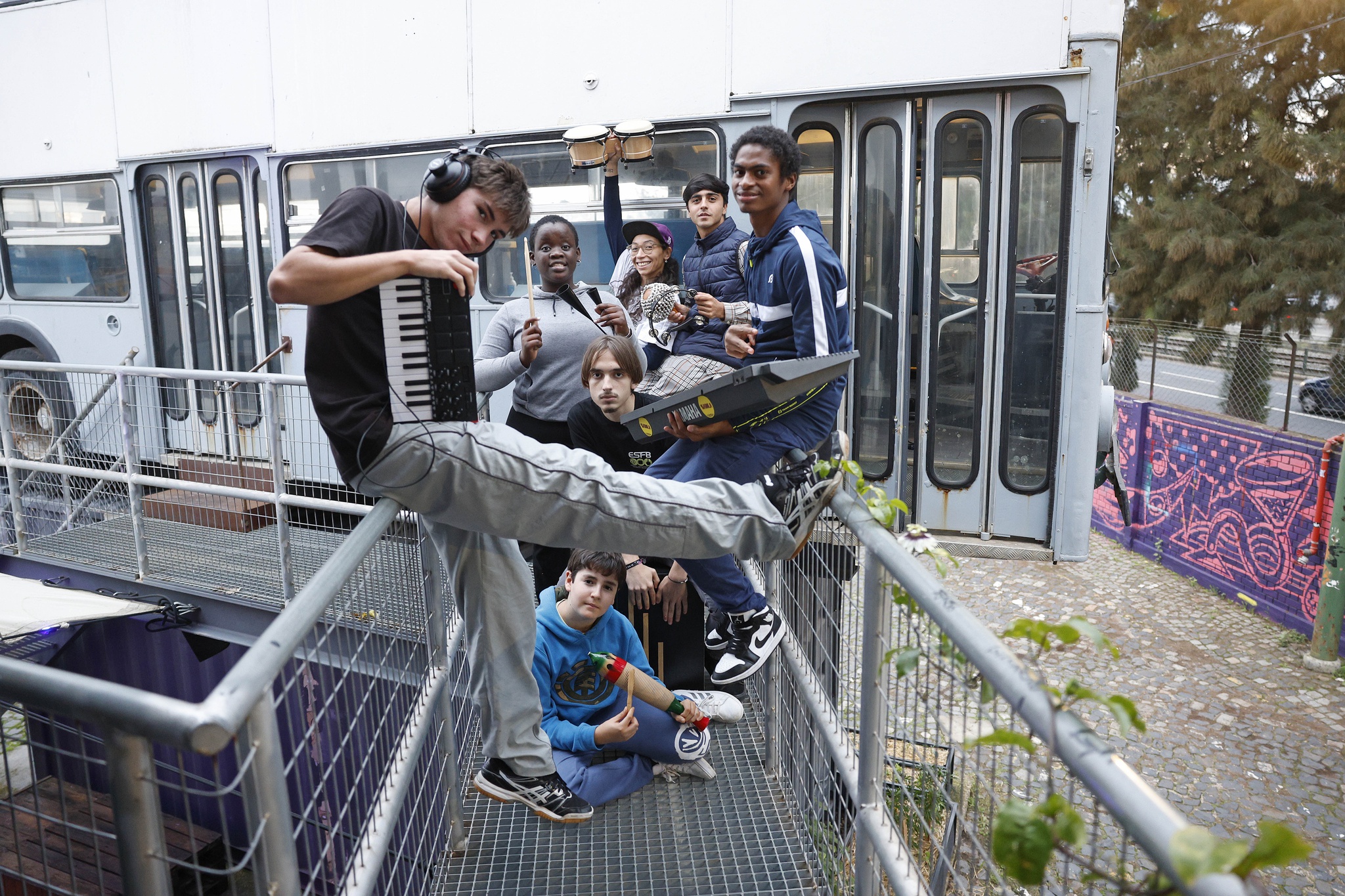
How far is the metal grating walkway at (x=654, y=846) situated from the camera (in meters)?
2.85

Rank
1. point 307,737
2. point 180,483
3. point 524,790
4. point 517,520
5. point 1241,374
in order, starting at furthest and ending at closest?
point 1241,374 → point 180,483 → point 524,790 → point 517,520 → point 307,737

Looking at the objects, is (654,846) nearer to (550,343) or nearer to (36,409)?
(550,343)

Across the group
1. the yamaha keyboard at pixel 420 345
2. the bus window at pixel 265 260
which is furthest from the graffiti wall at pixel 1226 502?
the bus window at pixel 265 260

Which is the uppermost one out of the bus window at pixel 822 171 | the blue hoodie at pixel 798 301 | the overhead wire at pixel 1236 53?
the overhead wire at pixel 1236 53

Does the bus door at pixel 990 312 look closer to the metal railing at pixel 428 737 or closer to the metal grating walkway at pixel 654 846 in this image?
the metal railing at pixel 428 737

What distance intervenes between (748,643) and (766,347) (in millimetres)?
1071

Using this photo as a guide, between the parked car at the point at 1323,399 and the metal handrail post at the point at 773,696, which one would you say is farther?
the parked car at the point at 1323,399

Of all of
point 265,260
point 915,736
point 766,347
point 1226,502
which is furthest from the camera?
point 1226,502

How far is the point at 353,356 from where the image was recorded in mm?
2525

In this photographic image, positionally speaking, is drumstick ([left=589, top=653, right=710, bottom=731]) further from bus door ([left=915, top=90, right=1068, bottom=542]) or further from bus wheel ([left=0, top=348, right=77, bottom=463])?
bus wheel ([left=0, top=348, right=77, bottom=463])

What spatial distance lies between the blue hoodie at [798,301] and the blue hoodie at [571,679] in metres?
0.96

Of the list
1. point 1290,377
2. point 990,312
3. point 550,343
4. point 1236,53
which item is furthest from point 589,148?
point 1236,53

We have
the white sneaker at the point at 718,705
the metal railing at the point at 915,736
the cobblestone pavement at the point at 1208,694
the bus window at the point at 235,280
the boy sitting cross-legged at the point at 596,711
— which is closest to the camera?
the metal railing at the point at 915,736

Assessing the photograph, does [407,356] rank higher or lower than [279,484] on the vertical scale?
higher
